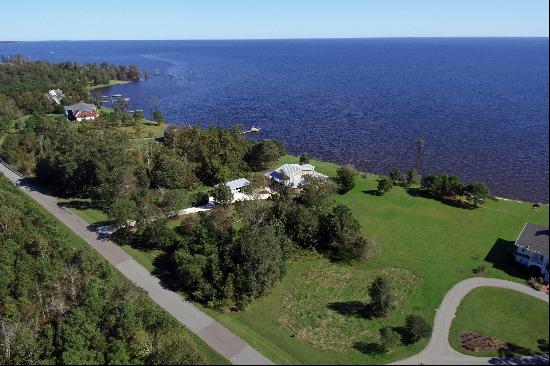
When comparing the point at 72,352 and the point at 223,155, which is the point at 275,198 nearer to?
the point at 223,155

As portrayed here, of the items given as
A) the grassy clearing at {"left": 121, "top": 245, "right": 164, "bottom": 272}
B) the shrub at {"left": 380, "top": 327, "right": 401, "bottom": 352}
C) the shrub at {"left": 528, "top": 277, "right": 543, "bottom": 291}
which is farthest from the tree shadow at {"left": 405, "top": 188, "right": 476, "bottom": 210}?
the grassy clearing at {"left": 121, "top": 245, "right": 164, "bottom": 272}

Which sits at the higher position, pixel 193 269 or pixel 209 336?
pixel 193 269

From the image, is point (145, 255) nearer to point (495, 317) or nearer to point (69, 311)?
point (69, 311)

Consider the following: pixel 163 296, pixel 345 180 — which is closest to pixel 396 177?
pixel 345 180

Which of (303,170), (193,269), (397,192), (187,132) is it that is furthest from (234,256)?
(187,132)

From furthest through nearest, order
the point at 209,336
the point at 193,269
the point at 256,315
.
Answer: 1. the point at 193,269
2. the point at 256,315
3. the point at 209,336
